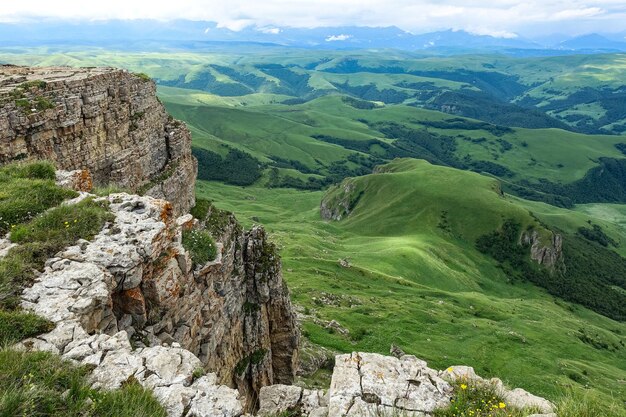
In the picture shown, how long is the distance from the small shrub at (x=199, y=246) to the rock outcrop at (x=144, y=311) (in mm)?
535

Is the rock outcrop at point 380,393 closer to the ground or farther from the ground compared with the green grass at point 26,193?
closer to the ground

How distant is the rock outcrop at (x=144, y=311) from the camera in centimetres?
1224

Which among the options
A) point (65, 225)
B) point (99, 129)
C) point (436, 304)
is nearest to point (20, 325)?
point (65, 225)

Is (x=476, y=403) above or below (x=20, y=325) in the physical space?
below

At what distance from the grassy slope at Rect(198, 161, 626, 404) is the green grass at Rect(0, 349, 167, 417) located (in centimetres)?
3997

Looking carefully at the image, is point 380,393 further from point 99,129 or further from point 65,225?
point 99,129

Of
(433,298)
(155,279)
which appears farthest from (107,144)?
(433,298)

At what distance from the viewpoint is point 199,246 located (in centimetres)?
2388

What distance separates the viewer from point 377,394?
545 inches

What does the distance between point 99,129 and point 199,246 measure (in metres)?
18.9

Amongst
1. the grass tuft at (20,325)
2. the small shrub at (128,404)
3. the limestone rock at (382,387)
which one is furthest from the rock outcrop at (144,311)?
the limestone rock at (382,387)

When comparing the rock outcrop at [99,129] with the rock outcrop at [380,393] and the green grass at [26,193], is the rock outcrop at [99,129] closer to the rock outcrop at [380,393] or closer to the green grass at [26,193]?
the green grass at [26,193]

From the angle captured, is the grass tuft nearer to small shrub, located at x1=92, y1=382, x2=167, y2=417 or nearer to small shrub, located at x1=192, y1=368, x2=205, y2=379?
small shrub, located at x1=92, y1=382, x2=167, y2=417

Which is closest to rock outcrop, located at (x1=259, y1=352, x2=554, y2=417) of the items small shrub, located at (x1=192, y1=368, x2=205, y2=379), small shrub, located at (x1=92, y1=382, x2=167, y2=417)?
small shrub, located at (x1=192, y1=368, x2=205, y2=379)
